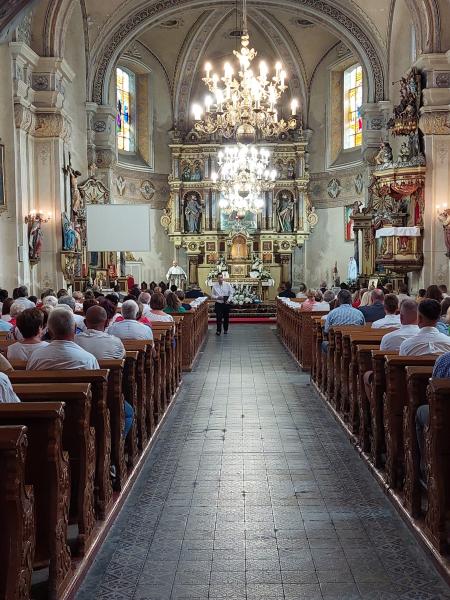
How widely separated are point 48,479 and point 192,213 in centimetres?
Answer: 2408

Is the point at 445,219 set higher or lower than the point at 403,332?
higher

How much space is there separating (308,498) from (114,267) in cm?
1743

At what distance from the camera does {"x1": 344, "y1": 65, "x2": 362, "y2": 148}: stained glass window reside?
84.7 feet

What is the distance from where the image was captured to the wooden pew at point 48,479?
338 cm

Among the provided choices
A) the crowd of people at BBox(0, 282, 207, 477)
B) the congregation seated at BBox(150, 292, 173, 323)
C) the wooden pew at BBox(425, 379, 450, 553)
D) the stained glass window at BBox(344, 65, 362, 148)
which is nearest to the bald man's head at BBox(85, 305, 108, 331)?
the crowd of people at BBox(0, 282, 207, 477)

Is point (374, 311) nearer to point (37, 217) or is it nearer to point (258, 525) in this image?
point (258, 525)

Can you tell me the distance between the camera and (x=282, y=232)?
89.7 ft

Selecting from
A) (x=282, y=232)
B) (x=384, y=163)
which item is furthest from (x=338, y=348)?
(x=282, y=232)

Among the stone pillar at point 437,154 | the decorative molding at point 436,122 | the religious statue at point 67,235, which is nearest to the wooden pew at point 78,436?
the religious statue at point 67,235

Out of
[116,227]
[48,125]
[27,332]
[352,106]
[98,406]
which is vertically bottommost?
[98,406]

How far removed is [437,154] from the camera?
1625 centimetres

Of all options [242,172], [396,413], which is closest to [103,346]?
[396,413]

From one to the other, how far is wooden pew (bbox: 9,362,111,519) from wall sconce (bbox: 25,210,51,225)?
11.1 m

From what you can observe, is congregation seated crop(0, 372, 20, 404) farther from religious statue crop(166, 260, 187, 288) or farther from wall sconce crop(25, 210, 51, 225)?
religious statue crop(166, 260, 187, 288)
